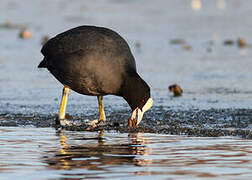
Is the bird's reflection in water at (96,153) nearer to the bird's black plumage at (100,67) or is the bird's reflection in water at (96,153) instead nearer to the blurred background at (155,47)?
the bird's black plumage at (100,67)

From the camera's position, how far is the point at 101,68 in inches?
348

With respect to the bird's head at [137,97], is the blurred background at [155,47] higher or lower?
higher

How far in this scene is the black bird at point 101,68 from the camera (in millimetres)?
8711

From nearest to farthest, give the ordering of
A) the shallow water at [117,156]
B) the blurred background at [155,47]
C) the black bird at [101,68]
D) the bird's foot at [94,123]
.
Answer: the shallow water at [117,156], the black bird at [101,68], the bird's foot at [94,123], the blurred background at [155,47]

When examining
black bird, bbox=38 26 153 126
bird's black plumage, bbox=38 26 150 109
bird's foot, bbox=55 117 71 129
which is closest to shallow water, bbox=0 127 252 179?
bird's foot, bbox=55 117 71 129

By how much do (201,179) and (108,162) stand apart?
1.09m

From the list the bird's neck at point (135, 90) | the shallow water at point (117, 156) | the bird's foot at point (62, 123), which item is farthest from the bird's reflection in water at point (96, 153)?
the bird's foot at point (62, 123)

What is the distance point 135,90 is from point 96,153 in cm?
183

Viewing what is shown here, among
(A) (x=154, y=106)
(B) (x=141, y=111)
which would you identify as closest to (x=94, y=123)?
(B) (x=141, y=111)

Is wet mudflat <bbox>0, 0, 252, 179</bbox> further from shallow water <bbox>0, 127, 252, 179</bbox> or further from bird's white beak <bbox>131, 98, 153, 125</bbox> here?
bird's white beak <bbox>131, 98, 153, 125</bbox>

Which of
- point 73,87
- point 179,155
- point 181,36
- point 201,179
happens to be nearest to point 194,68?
point 181,36

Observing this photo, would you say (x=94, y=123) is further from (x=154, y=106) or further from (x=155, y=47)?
(x=155, y=47)

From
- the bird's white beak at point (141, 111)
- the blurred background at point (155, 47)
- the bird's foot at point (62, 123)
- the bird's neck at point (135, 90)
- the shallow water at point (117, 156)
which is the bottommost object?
the shallow water at point (117, 156)

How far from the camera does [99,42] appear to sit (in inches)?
358
